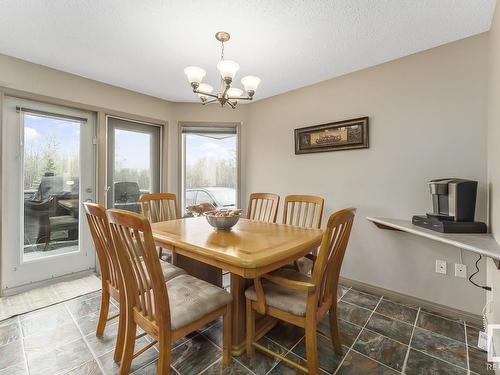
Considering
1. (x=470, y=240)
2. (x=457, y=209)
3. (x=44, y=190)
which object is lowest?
(x=470, y=240)

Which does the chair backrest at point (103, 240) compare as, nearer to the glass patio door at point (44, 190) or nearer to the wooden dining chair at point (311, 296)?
the wooden dining chair at point (311, 296)

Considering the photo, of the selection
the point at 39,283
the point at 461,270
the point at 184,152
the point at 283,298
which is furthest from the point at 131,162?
the point at 461,270

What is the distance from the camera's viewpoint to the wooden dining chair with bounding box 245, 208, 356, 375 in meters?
1.27

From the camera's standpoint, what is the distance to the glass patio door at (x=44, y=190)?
241 centimetres

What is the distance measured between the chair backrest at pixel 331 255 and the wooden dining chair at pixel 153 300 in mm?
581

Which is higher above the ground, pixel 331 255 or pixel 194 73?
pixel 194 73

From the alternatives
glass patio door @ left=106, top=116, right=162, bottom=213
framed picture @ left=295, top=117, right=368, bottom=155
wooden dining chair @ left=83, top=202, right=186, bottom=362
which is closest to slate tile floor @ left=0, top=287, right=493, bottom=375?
wooden dining chair @ left=83, top=202, right=186, bottom=362

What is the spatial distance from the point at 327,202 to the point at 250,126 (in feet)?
5.51

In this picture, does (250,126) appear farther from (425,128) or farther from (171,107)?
(425,128)

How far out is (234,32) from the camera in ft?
6.33

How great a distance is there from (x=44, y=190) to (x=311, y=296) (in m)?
3.02

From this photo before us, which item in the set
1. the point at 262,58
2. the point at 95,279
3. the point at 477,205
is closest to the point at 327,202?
the point at 477,205

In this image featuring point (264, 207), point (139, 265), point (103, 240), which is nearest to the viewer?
point (139, 265)

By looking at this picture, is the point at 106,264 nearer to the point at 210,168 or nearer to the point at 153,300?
the point at 153,300
